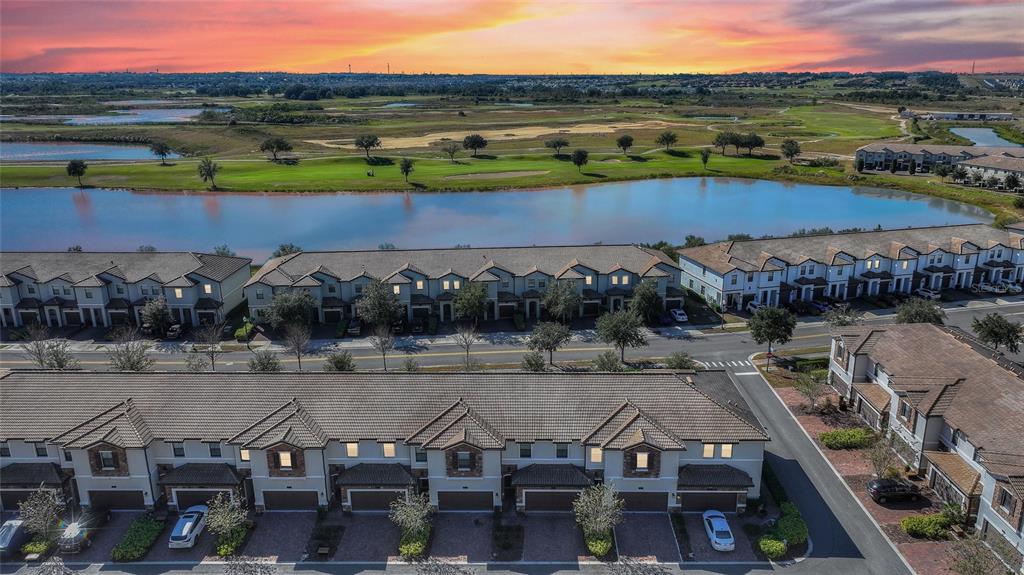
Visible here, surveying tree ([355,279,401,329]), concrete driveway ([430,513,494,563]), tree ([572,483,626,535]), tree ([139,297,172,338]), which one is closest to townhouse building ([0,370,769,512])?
concrete driveway ([430,513,494,563])

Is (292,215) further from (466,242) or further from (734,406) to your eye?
(734,406)

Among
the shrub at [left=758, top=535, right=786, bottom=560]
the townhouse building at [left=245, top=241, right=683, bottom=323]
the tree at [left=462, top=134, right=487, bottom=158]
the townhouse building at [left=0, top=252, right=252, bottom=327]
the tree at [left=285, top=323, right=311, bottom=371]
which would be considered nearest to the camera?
the shrub at [left=758, top=535, right=786, bottom=560]

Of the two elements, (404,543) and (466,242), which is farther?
(466,242)

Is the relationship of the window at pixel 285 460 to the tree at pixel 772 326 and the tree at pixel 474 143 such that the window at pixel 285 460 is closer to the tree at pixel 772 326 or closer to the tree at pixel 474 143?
the tree at pixel 772 326

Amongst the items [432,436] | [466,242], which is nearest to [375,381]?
[432,436]

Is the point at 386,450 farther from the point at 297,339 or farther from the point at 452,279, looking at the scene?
the point at 452,279

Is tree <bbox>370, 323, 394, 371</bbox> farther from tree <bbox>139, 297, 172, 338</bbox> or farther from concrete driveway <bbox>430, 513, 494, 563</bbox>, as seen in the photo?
concrete driveway <bbox>430, 513, 494, 563</bbox>
